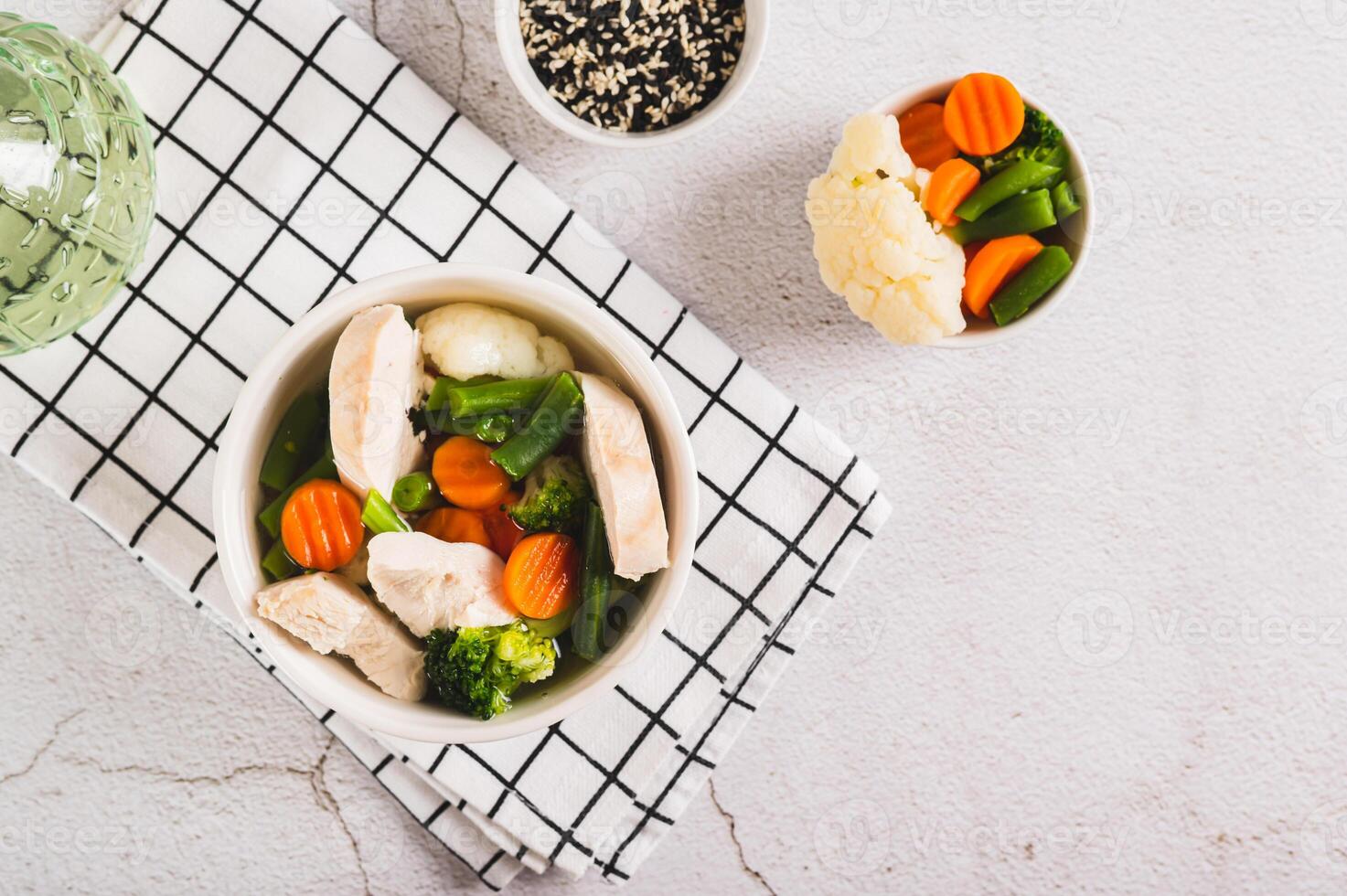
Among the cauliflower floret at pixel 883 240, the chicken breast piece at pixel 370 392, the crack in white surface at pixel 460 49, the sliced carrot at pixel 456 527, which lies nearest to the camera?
the chicken breast piece at pixel 370 392

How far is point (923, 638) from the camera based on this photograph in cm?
129

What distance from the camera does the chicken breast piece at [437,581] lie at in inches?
33.8

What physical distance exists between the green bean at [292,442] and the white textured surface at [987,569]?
1.50 ft

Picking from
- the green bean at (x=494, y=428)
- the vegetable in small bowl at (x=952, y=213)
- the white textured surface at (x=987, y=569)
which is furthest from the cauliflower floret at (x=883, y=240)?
the green bean at (x=494, y=428)

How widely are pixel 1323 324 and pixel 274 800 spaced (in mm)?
1570

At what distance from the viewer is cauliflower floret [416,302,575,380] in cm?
89

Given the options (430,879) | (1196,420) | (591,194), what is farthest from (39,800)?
(1196,420)

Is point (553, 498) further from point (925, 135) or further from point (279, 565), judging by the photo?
point (925, 135)

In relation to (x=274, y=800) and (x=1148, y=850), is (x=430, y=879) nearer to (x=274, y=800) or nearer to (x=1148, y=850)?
(x=274, y=800)

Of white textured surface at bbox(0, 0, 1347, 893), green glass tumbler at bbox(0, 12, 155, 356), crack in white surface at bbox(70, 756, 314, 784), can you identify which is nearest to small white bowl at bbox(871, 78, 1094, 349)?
white textured surface at bbox(0, 0, 1347, 893)

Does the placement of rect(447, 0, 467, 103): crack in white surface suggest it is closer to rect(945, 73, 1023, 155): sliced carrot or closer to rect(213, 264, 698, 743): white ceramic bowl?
rect(213, 264, 698, 743): white ceramic bowl

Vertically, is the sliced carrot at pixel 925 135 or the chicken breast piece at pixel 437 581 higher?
the sliced carrot at pixel 925 135

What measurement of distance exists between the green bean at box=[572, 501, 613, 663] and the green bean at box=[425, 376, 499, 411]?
158 mm

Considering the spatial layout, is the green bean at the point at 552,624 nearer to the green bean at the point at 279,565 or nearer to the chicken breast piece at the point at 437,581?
the chicken breast piece at the point at 437,581
